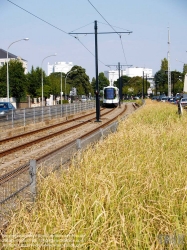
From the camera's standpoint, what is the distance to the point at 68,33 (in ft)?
94.9

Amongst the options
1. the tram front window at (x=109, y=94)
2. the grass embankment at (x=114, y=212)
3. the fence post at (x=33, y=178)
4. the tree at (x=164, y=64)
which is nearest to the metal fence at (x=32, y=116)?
the tram front window at (x=109, y=94)

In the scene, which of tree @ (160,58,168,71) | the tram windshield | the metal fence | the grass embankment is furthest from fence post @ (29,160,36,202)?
tree @ (160,58,168,71)

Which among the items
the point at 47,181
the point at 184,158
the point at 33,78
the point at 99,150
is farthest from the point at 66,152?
the point at 33,78

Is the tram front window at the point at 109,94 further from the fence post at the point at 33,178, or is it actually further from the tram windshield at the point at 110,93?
the fence post at the point at 33,178

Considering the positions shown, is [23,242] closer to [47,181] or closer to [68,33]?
[47,181]

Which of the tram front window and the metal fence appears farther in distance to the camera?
the tram front window

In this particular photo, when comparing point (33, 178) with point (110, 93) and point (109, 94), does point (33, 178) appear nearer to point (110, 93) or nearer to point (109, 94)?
point (110, 93)

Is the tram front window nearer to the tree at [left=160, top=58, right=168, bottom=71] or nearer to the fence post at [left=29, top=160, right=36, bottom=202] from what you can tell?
the fence post at [left=29, top=160, right=36, bottom=202]

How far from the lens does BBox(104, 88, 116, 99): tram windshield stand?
59.0m

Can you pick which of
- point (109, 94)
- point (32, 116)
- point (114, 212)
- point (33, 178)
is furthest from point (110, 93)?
point (114, 212)

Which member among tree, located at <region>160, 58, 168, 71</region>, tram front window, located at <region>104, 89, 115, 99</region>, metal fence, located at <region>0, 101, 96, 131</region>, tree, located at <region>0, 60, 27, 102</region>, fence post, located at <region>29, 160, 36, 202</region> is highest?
tree, located at <region>160, 58, 168, 71</region>

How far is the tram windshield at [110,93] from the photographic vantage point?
59.0m

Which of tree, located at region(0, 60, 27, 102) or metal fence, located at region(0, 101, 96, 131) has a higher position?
tree, located at region(0, 60, 27, 102)

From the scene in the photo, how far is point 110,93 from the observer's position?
5981 cm
